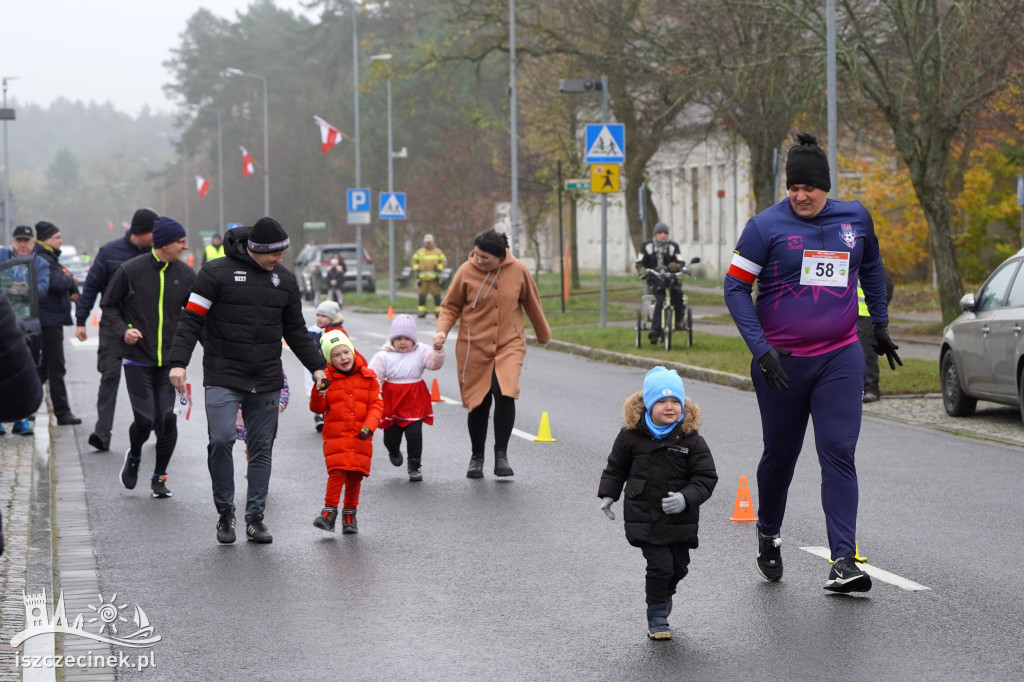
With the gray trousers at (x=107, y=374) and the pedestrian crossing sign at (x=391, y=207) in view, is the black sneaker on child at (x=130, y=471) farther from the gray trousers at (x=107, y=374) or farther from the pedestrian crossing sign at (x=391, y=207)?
the pedestrian crossing sign at (x=391, y=207)

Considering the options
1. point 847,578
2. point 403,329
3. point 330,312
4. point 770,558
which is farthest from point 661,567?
point 330,312

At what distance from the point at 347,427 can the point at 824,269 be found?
3132 millimetres

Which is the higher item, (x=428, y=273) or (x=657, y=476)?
(x=428, y=273)

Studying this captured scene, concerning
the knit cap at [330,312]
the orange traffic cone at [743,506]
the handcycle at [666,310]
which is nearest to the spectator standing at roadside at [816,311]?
the orange traffic cone at [743,506]

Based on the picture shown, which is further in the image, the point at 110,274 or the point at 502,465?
the point at 110,274

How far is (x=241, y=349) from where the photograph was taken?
347 inches

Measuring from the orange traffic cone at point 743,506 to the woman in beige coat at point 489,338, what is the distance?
89.1 inches

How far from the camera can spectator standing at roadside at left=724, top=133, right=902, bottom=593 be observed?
7.29m

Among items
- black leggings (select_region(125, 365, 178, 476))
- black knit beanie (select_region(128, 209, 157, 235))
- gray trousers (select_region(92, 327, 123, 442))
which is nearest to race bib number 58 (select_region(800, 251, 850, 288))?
black leggings (select_region(125, 365, 178, 476))

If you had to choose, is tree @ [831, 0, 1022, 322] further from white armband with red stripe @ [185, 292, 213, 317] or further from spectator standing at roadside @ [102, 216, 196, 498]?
white armband with red stripe @ [185, 292, 213, 317]

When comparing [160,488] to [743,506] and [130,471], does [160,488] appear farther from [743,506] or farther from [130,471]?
[743,506]

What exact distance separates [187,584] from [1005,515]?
4.90 m

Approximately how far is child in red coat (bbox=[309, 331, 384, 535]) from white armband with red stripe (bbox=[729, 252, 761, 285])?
2650mm

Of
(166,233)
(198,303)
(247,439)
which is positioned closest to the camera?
(198,303)
